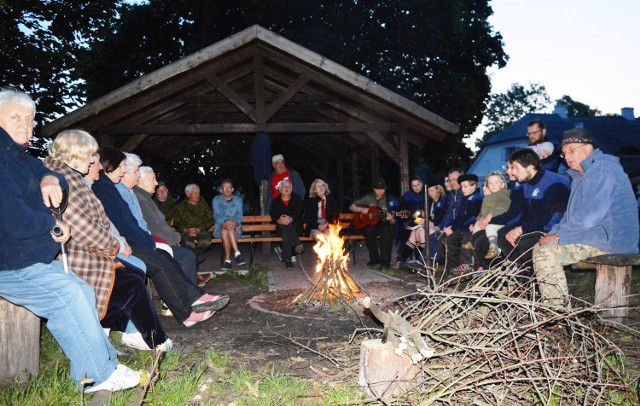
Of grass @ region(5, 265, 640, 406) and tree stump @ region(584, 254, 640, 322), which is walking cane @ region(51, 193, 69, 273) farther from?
tree stump @ region(584, 254, 640, 322)

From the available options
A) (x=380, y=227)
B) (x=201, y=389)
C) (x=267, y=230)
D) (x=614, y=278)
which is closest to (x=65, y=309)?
(x=201, y=389)

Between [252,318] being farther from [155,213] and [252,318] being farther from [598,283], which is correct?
[598,283]

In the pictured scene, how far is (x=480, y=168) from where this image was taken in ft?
153

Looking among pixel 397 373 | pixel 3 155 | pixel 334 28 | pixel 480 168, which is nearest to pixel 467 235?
pixel 397 373

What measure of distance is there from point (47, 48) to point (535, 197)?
34.1 ft

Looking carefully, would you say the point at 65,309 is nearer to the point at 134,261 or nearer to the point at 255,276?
the point at 134,261

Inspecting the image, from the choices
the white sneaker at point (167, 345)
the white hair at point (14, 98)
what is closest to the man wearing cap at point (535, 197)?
the white sneaker at point (167, 345)

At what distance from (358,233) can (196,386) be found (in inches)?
271

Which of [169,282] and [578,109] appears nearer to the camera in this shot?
[169,282]

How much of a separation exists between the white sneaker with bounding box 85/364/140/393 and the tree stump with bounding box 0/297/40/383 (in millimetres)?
532

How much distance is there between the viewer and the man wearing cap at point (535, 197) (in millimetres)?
5418

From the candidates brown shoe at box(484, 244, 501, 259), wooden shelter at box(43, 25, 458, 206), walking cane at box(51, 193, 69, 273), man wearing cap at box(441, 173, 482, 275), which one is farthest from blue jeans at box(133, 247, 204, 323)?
wooden shelter at box(43, 25, 458, 206)

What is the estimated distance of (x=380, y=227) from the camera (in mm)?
9070

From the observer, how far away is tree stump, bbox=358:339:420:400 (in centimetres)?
289
